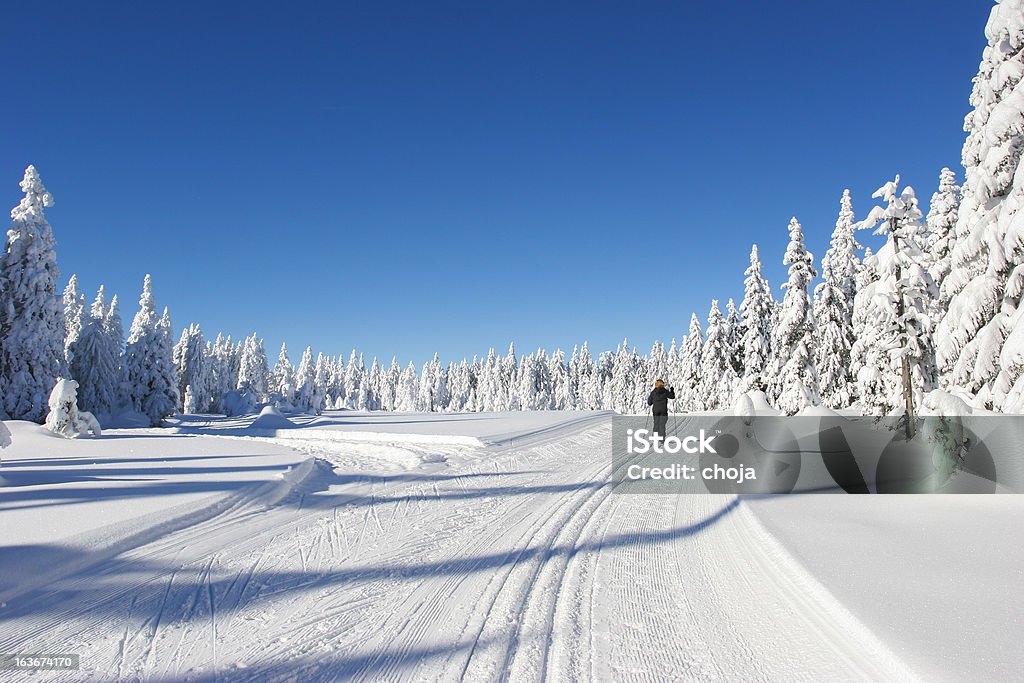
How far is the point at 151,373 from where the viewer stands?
1875 inches

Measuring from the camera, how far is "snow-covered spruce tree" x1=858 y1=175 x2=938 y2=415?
16.8 m

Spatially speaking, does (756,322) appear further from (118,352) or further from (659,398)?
(118,352)

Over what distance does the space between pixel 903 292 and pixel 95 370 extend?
2210 inches

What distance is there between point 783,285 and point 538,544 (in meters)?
31.7

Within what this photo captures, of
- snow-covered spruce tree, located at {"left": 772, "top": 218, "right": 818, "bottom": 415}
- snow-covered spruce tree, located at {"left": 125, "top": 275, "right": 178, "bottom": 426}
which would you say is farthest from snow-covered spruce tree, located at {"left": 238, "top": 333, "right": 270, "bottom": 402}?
snow-covered spruce tree, located at {"left": 772, "top": 218, "right": 818, "bottom": 415}

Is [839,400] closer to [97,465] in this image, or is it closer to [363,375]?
[97,465]

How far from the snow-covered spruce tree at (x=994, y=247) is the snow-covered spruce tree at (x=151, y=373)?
5356cm

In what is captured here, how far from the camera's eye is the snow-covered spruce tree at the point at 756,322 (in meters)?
36.6

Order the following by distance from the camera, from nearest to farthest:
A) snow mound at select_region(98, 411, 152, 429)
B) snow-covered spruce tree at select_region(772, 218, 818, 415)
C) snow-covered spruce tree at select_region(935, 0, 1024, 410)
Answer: snow-covered spruce tree at select_region(935, 0, 1024, 410) < snow-covered spruce tree at select_region(772, 218, 818, 415) < snow mound at select_region(98, 411, 152, 429)

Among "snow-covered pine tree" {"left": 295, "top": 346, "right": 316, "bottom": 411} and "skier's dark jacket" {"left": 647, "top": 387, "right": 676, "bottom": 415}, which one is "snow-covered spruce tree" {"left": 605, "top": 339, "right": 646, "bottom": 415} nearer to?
"snow-covered pine tree" {"left": 295, "top": 346, "right": 316, "bottom": 411}

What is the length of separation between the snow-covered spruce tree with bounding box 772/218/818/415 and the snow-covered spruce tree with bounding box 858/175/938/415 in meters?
14.0

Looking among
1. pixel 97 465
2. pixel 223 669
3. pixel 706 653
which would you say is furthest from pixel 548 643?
pixel 97 465

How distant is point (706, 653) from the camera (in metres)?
3.90

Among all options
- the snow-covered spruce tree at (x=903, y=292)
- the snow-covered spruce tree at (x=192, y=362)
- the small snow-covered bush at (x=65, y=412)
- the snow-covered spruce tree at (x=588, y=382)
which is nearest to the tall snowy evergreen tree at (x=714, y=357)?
the snow-covered spruce tree at (x=903, y=292)
